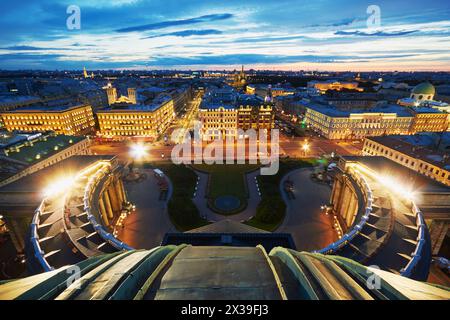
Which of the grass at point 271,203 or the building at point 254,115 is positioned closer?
the grass at point 271,203

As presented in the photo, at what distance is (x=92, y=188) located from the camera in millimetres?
37438

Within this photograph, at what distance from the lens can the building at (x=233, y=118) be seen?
100125mm

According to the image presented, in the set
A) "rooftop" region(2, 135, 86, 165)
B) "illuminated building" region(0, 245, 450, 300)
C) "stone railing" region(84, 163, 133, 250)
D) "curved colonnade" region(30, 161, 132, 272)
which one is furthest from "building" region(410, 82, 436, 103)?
"rooftop" region(2, 135, 86, 165)

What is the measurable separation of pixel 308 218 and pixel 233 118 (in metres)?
67.4

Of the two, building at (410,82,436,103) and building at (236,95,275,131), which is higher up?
building at (410,82,436,103)

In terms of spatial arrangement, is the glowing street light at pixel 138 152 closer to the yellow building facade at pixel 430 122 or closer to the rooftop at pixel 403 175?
the rooftop at pixel 403 175

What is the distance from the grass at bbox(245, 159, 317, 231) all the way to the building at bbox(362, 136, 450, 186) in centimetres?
2384

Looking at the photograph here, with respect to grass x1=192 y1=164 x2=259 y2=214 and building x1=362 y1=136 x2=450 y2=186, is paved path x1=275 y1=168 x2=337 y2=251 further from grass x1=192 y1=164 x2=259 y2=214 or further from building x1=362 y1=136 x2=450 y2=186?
building x1=362 y1=136 x2=450 y2=186

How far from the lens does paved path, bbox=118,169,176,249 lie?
130ft

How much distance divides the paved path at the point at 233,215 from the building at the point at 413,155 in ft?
137

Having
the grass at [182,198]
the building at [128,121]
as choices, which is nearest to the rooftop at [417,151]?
the grass at [182,198]

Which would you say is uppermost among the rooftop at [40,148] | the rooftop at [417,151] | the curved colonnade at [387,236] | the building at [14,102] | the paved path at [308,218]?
the building at [14,102]

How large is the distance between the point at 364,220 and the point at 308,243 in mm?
12432

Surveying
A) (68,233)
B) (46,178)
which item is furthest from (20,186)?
(68,233)
